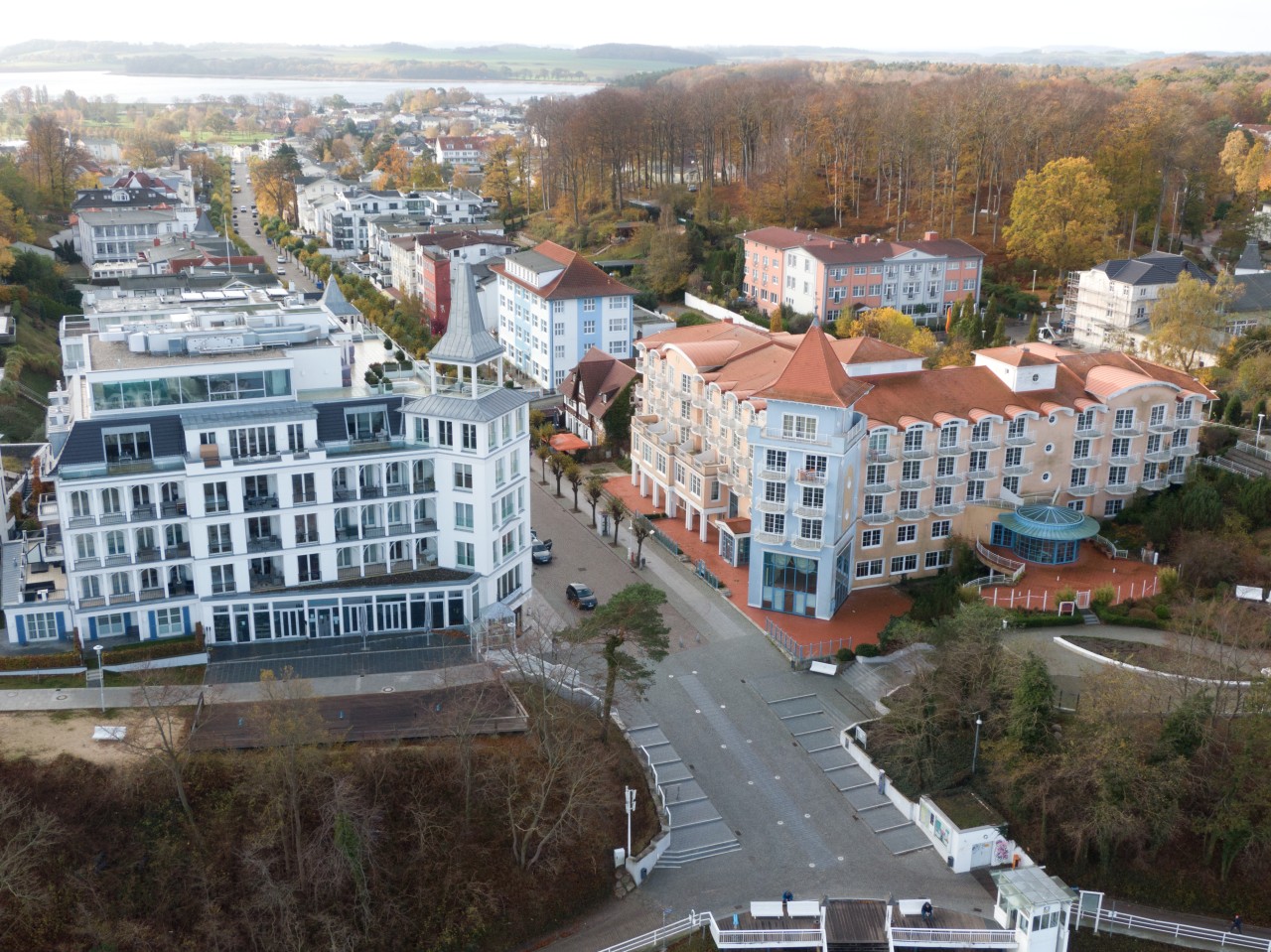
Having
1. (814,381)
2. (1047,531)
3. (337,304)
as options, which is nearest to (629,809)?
(814,381)

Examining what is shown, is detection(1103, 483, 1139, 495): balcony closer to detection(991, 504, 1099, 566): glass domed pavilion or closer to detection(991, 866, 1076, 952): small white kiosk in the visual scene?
detection(991, 504, 1099, 566): glass domed pavilion

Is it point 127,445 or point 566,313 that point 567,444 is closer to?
point 566,313

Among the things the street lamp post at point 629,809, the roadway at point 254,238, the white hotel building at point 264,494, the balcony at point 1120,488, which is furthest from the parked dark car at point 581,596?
the roadway at point 254,238

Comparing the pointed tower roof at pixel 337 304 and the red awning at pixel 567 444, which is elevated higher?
the pointed tower roof at pixel 337 304

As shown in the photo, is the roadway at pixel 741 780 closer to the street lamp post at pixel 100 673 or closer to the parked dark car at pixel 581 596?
the parked dark car at pixel 581 596

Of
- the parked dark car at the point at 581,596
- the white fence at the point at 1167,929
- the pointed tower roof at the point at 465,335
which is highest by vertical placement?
the pointed tower roof at the point at 465,335

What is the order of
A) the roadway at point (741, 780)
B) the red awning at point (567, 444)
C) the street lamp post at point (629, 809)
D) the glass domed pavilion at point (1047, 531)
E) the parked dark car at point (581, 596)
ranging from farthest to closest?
the red awning at point (567, 444) < the glass domed pavilion at point (1047, 531) < the parked dark car at point (581, 596) < the street lamp post at point (629, 809) < the roadway at point (741, 780)
